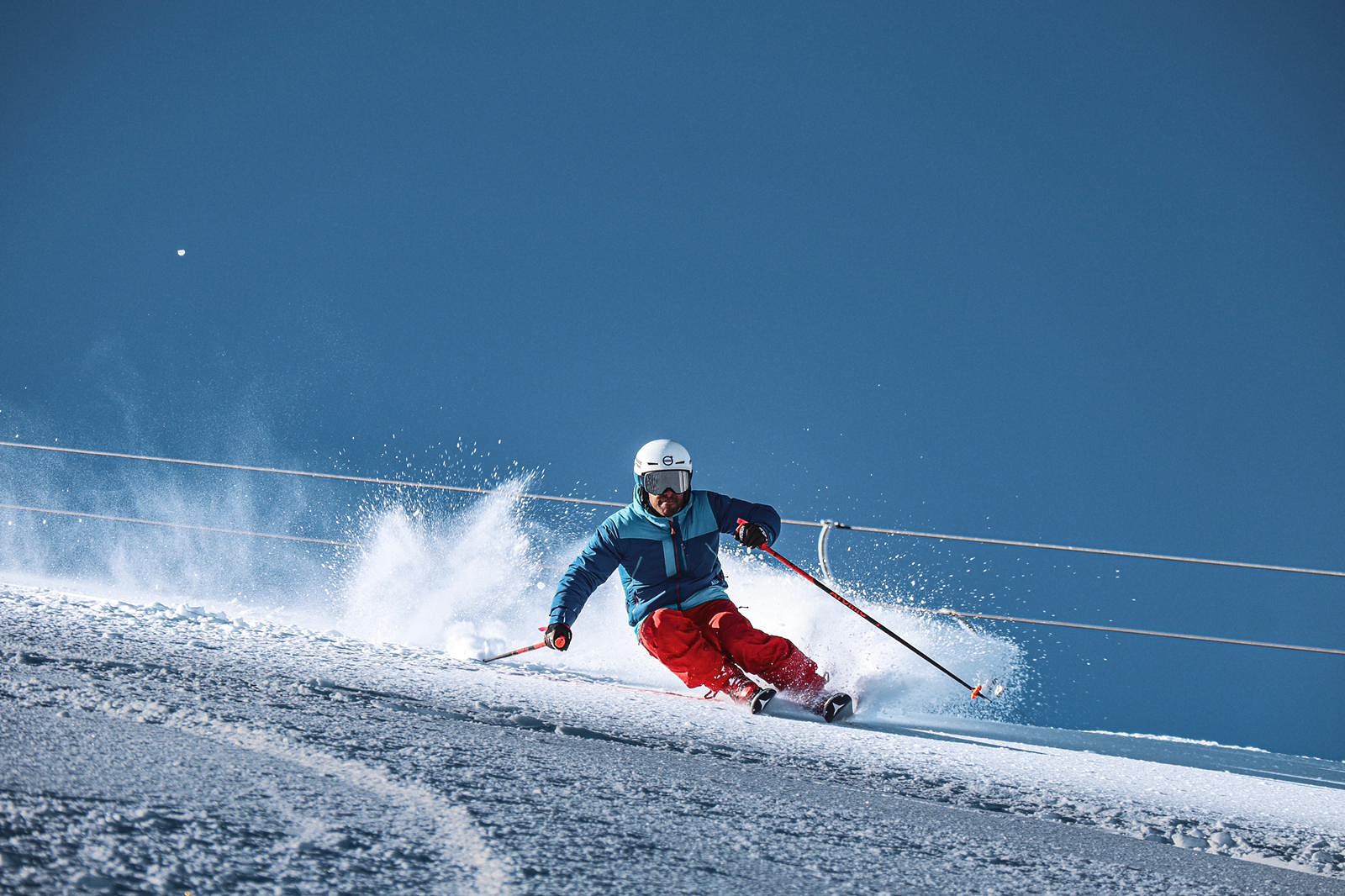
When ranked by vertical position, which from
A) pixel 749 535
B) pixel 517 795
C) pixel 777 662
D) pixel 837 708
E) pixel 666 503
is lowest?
pixel 517 795

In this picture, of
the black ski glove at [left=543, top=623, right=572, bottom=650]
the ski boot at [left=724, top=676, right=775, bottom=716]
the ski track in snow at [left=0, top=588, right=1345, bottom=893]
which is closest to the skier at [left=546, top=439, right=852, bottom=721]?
the black ski glove at [left=543, top=623, right=572, bottom=650]

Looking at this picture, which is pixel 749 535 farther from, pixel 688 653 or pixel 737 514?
pixel 688 653

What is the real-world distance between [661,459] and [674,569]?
19.6 inches

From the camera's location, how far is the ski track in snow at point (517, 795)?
1.63 meters

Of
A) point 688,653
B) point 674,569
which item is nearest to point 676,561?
point 674,569

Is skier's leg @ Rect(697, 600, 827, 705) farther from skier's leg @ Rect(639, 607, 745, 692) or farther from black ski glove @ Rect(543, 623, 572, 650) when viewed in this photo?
black ski glove @ Rect(543, 623, 572, 650)

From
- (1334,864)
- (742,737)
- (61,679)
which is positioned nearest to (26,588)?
(61,679)

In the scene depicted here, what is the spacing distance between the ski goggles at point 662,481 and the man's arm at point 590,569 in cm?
28

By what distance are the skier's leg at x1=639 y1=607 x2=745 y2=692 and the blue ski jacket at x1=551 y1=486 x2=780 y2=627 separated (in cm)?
19

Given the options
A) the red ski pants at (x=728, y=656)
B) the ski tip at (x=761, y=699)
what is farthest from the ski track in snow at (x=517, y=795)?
the red ski pants at (x=728, y=656)

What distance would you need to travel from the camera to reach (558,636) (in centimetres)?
421

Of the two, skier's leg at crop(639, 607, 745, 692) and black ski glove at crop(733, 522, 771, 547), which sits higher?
black ski glove at crop(733, 522, 771, 547)

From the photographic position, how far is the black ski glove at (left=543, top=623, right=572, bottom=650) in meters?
4.20

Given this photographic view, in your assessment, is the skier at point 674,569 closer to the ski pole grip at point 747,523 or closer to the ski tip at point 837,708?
the ski pole grip at point 747,523
